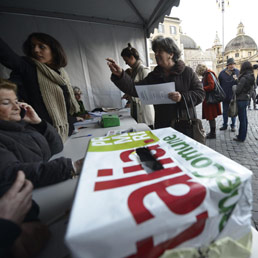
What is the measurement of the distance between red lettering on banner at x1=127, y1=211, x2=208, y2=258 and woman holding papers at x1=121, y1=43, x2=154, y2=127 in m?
2.30

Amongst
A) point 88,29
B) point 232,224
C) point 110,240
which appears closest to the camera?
point 110,240

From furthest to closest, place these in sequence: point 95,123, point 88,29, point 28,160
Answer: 1. point 88,29
2. point 95,123
3. point 28,160

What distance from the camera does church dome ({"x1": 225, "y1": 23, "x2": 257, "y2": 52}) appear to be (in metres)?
39.9

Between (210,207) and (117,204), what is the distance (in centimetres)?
21

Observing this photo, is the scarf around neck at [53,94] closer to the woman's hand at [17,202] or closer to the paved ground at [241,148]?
the woman's hand at [17,202]

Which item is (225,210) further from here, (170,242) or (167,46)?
(167,46)

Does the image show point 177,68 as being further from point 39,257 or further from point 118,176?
point 39,257

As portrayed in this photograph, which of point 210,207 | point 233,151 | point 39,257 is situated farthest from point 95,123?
point 233,151

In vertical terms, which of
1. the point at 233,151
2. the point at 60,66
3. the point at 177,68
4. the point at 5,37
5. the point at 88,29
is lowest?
the point at 233,151

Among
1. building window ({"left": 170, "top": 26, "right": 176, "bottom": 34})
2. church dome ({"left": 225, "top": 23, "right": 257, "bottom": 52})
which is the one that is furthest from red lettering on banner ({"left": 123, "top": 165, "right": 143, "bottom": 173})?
church dome ({"left": 225, "top": 23, "right": 257, "bottom": 52})

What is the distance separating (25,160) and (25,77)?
2.85ft

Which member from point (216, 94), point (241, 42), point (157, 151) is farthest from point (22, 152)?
point (241, 42)

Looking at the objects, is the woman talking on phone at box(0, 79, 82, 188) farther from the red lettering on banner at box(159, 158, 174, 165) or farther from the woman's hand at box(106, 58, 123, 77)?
→ the woman's hand at box(106, 58, 123, 77)

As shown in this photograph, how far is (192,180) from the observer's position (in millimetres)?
396
